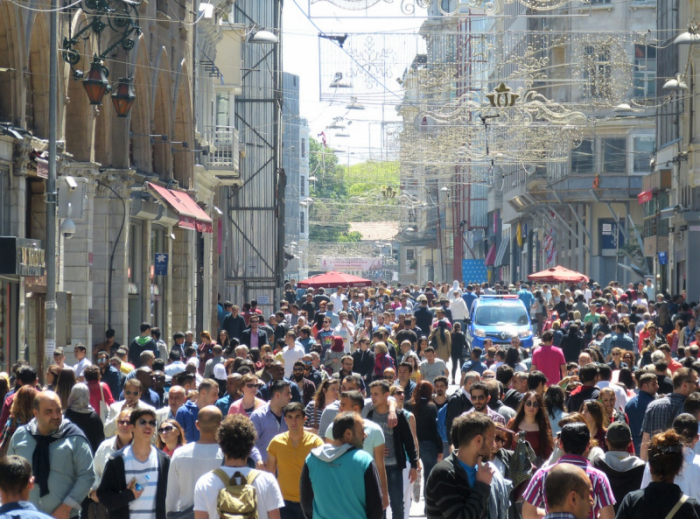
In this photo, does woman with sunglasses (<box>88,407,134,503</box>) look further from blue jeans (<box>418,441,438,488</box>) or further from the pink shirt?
the pink shirt

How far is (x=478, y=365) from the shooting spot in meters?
17.2

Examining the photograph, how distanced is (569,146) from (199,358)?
2227cm

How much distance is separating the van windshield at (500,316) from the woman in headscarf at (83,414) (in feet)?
64.9

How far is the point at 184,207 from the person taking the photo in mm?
29438

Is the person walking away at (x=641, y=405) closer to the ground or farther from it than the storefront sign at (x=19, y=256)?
closer to the ground

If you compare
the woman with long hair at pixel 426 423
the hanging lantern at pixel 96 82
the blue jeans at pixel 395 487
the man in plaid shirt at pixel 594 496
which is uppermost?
the hanging lantern at pixel 96 82

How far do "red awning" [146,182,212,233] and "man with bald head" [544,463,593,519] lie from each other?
2242cm

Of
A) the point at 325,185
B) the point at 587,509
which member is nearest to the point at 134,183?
the point at 587,509

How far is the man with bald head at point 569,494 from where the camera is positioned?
6.00 m

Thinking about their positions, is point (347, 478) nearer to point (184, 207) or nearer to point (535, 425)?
point (535, 425)

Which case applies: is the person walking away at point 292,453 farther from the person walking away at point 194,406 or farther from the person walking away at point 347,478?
the person walking away at point 194,406

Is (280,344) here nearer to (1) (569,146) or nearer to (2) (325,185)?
(1) (569,146)

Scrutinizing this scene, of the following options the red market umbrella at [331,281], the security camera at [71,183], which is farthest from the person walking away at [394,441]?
the red market umbrella at [331,281]

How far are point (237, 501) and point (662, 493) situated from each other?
2.24 metres
